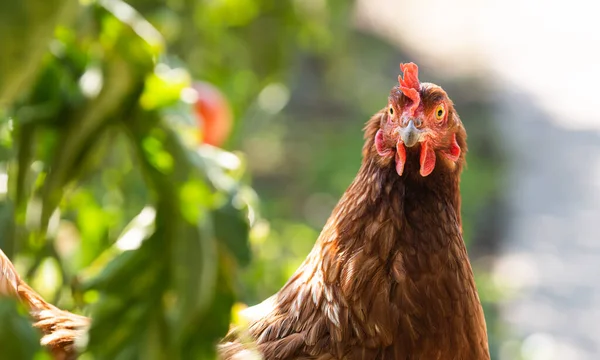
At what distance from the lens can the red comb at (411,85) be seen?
870mm

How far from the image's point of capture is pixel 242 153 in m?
2.26

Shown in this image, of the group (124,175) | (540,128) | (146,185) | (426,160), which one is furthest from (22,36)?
(540,128)

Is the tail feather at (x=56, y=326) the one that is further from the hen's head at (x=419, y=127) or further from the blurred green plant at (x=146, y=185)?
the hen's head at (x=419, y=127)

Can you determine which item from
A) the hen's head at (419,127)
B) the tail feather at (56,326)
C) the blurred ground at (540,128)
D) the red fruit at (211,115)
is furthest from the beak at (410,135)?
the blurred ground at (540,128)

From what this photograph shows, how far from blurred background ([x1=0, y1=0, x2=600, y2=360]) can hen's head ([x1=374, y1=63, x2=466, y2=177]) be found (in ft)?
0.65

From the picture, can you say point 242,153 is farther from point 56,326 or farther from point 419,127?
point 419,127

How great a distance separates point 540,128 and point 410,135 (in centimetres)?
387

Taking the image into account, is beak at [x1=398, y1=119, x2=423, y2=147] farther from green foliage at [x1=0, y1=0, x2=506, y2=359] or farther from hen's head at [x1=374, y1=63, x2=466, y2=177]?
green foliage at [x1=0, y1=0, x2=506, y2=359]

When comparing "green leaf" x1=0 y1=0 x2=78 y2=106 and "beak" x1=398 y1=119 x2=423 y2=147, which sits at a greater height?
"beak" x1=398 y1=119 x2=423 y2=147

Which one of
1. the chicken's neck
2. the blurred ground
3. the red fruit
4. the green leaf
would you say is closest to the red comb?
the chicken's neck

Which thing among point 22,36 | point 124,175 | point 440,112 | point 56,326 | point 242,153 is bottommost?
point 56,326

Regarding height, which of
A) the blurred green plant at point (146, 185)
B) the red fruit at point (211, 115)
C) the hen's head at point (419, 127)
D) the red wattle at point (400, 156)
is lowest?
the blurred green plant at point (146, 185)

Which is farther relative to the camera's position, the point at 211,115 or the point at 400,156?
the point at 211,115

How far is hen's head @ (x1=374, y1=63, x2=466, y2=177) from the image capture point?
2.86ft
